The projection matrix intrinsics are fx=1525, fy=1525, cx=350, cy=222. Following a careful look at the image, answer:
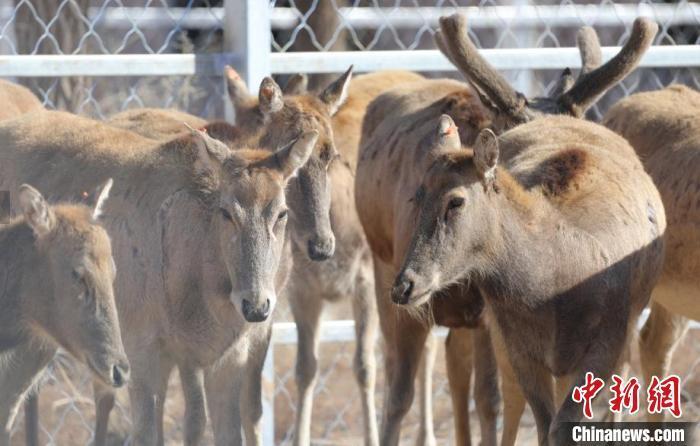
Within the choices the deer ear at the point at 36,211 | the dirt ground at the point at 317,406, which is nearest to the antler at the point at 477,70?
the deer ear at the point at 36,211

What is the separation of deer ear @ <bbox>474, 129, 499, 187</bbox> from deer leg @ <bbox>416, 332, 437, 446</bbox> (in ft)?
7.99

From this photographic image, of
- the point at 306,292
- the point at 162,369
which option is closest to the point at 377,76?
the point at 306,292

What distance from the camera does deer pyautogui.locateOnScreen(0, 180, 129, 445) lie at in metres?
5.96

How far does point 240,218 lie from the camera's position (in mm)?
6160

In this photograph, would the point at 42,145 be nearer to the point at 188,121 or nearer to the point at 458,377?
the point at 188,121

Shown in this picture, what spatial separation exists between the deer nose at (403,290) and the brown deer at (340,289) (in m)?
2.03

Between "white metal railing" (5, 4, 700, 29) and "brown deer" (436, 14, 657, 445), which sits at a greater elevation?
"brown deer" (436, 14, 657, 445)

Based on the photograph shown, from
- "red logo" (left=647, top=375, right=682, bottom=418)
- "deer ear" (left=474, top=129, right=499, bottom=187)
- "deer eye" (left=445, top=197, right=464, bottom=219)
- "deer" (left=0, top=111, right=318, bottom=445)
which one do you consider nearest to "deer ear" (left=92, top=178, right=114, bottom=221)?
"deer" (left=0, top=111, right=318, bottom=445)

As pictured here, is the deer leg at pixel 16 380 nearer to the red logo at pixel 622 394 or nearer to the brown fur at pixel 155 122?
the brown fur at pixel 155 122

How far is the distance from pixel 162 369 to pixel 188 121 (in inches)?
60.1

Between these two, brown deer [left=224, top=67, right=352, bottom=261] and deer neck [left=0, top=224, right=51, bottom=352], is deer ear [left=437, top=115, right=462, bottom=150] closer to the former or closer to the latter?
brown deer [left=224, top=67, right=352, bottom=261]

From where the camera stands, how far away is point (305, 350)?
8008mm

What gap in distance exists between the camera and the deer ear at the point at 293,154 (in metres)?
6.29

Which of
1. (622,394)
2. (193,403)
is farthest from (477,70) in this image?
(193,403)
